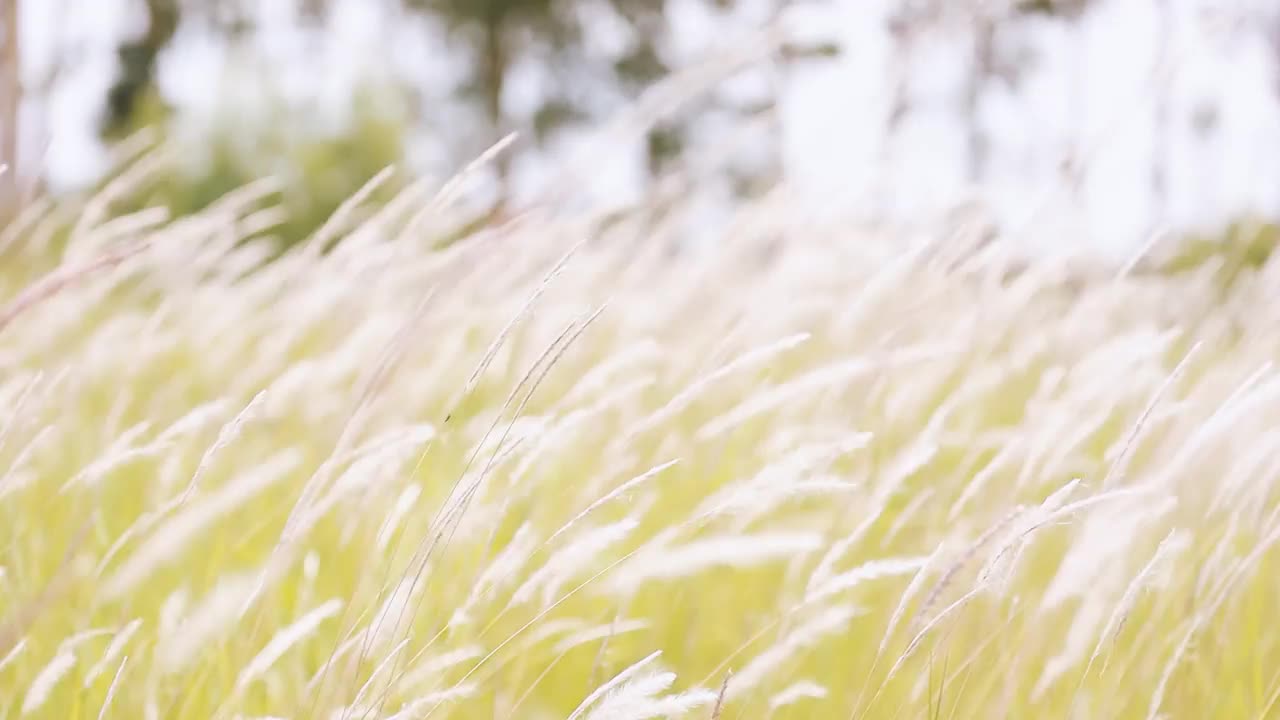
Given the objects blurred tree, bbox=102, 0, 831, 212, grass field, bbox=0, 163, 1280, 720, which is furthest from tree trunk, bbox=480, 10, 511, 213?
grass field, bbox=0, 163, 1280, 720

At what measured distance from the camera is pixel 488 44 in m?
15.4

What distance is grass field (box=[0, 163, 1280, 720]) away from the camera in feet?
3.27

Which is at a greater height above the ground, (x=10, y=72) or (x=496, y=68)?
(x=10, y=72)

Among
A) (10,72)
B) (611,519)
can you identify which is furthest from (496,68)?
(611,519)

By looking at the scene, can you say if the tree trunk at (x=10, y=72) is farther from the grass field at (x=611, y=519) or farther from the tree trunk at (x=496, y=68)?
the tree trunk at (x=496, y=68)

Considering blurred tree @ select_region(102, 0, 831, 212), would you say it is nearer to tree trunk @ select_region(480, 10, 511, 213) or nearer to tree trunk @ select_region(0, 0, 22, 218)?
tree trunk @ select_region(480, 10, 511, 213)

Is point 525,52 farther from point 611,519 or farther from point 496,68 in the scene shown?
point 611,519

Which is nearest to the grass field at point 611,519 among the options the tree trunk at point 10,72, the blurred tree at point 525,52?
the tree trunk at point 10,72

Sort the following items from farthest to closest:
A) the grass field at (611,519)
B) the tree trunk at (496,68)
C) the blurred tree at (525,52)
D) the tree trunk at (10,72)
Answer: the blurred tree at (525,52)
the tree trunk at (496,68)
the tree trunk at (10,72)
the grass field at (611,519)

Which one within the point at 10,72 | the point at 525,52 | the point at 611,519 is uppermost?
the point at 10,72

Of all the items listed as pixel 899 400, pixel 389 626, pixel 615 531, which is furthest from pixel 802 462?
pixel 899 400

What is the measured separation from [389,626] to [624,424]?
76 cm

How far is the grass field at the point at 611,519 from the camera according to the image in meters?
1.00

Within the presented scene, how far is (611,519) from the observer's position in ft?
5.63
